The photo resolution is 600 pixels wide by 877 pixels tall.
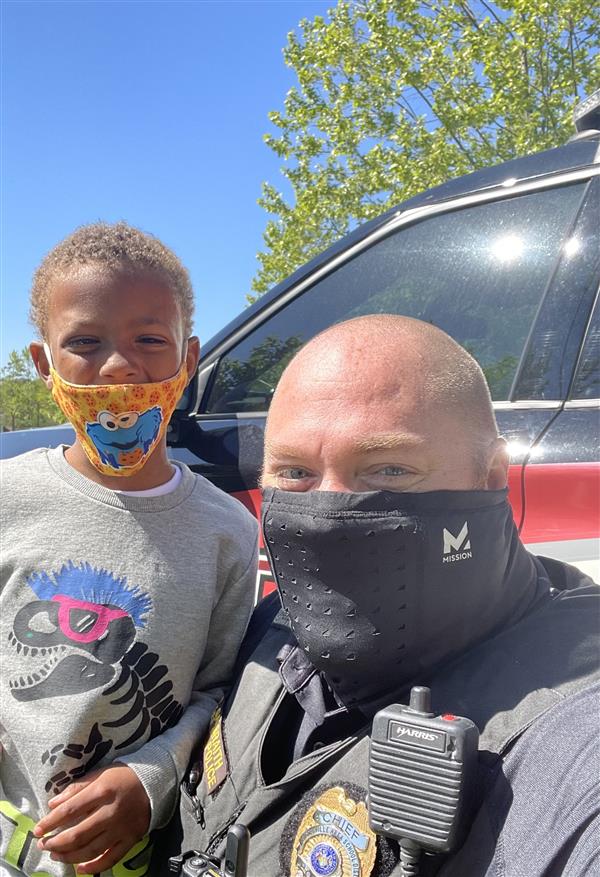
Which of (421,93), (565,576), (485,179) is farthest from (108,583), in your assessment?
(421,93)

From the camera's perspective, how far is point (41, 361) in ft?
5.95

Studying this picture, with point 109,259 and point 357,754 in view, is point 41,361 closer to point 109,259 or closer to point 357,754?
point 109,259

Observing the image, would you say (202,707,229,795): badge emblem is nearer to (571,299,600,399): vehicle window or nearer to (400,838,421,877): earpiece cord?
(400,838,421,877): earpiece cord

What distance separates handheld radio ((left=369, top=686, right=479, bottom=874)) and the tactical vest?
0.05 m

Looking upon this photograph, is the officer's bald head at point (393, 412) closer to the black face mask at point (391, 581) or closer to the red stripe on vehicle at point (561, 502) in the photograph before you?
the black face mask at point (391, 581)

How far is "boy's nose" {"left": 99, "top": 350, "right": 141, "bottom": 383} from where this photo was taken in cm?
163

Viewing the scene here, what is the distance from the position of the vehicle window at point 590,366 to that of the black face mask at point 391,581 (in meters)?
0.80

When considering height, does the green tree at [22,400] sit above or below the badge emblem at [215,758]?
below

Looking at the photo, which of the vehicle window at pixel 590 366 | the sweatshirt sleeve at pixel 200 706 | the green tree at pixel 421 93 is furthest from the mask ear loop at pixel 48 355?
the green tree at pixel 421 93

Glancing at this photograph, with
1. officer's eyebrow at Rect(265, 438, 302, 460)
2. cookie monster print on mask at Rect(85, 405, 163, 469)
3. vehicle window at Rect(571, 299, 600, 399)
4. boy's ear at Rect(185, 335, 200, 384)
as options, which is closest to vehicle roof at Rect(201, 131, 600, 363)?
vehicle window at Rect(571, 299, 600, 399)

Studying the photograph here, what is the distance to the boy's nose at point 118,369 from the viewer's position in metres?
1.63

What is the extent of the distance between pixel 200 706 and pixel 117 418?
25.5 inches

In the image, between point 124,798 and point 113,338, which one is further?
point 113,338

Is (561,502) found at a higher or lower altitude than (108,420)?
lower
